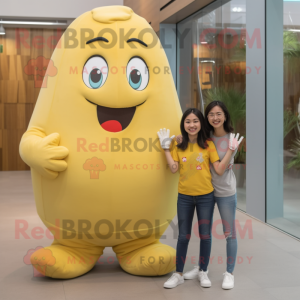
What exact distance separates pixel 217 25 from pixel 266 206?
2.65m

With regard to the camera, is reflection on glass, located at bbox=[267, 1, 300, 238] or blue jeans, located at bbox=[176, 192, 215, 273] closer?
blue jeans, located at bbox=[176, 192, 215, 273]

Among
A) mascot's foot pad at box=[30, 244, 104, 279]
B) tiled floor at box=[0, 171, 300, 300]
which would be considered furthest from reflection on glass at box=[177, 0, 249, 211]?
mascot's foot pad at box=[30, 244, 104, 279]

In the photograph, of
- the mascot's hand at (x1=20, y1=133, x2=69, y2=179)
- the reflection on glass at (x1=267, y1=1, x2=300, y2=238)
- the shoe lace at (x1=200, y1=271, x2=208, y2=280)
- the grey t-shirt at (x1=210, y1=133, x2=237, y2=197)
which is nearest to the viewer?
the mascot's hand at (x1=20, y1=133, x2=69, y2=179)

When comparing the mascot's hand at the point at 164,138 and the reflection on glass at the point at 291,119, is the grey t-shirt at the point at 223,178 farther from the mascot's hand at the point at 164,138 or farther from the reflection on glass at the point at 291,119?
the reflection on glass at the point at 291,119

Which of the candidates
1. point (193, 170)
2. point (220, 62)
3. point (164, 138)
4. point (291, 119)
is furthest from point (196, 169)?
point (220, 62)

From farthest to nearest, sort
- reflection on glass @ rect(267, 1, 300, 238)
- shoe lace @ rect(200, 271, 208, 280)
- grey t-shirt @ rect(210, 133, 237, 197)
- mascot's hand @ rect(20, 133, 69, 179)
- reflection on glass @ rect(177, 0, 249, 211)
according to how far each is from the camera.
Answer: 1. reflection on glass @ rect(177, 0, 249, 211)
2. reflection on glass @ rect(267, 1, 300, 238)
3. shoe lace @ rect(200, 271, 208, 280)
4. grey t-shirt @ rect(210, 133, 237, 197)
5. mascot's hand @ rect(20, 133, 69, 179)

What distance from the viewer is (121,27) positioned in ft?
8.85

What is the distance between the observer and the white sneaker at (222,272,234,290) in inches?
105

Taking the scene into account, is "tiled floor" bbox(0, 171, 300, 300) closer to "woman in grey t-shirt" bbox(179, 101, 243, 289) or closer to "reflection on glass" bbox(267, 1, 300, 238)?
"woman in grey t-shirt" bbox(179, 101, 243, 289)

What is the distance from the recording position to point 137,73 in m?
2.69

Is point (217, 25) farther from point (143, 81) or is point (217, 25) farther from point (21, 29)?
point (21, 29)

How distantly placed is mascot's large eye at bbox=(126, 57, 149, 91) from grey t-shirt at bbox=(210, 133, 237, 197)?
608 millimetres

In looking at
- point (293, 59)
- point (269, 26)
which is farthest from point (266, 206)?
point (269, 26)

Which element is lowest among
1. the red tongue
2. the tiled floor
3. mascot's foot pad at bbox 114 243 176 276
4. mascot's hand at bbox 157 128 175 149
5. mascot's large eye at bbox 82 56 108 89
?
the tiled floor
